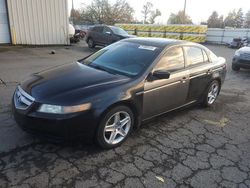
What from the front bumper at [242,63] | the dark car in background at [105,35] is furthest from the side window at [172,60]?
the dark car in background at [105,35]

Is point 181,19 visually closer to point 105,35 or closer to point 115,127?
point 105,35

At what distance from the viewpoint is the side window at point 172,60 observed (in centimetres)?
404

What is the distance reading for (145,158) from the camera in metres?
3.32

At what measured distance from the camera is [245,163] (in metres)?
3.37

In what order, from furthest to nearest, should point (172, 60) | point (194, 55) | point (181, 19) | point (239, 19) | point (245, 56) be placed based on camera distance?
point (239, 19) → point (181, 19) → point (245, 56) → point (194, 55) → point (172, 60)

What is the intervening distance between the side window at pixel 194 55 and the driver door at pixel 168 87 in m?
0.23

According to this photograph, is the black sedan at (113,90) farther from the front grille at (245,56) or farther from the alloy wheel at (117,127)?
the front grille at (245,56)

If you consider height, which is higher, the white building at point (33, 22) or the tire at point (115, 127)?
the white building at point (33, 22)

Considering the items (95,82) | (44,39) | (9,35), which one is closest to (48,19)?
(44,39)

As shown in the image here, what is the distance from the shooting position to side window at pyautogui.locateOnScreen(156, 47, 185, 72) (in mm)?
4035

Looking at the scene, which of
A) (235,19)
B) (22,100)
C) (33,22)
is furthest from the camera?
(235,19)

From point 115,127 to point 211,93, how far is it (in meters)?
2.94

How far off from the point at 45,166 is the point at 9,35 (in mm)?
13407

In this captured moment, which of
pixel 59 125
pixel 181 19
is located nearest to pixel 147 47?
pixel 59 125
